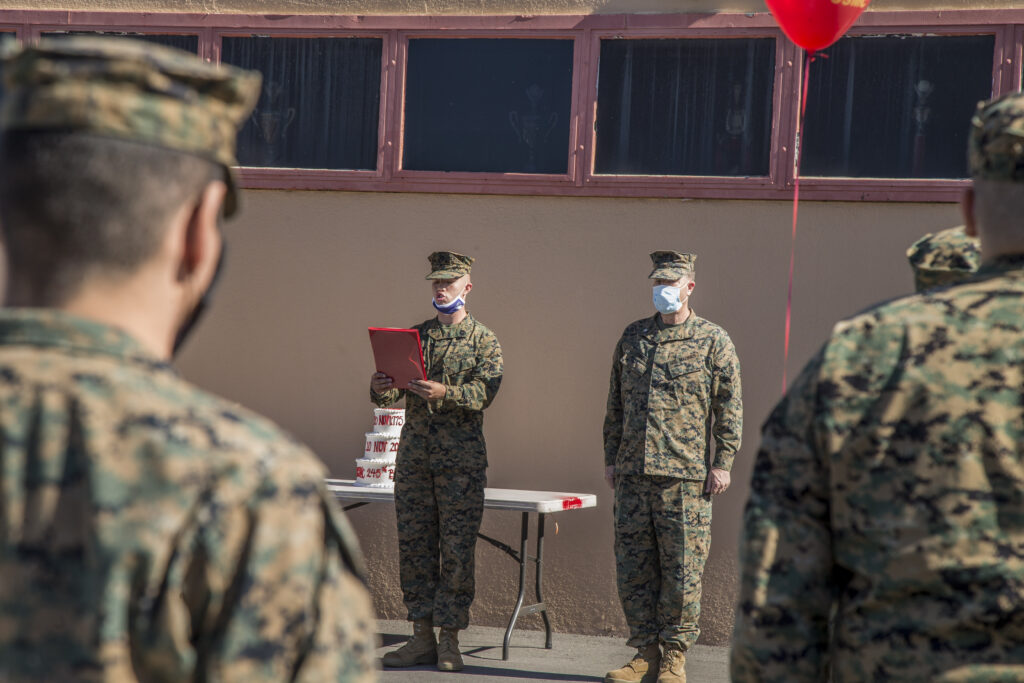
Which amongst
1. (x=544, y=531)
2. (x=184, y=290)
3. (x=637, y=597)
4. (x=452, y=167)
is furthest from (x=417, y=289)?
(x=184, y=290)

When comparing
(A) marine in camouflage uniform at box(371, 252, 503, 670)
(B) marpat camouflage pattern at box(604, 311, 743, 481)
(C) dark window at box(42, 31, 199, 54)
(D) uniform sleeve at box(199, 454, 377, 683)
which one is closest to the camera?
(D) uniform sleeve at box(199, 454, 377, 683)

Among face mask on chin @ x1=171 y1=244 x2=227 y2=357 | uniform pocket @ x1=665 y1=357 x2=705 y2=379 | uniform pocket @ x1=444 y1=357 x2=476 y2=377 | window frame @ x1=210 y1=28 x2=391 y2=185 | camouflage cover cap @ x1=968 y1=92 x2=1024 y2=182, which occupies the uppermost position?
window frame @ x1=210 y1=28 x2=391 y2=185

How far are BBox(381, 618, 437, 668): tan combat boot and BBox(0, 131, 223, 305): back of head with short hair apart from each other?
17.6 ft

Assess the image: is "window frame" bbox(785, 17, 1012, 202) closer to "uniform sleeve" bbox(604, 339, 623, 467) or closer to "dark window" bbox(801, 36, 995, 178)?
"dark window" bbox(801, 36, 995, 178)

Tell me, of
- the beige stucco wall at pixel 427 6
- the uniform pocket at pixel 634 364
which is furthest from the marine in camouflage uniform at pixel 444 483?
the beige stucco wall at pixel 427 6

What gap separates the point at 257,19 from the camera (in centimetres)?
741

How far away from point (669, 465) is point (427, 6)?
3156mm

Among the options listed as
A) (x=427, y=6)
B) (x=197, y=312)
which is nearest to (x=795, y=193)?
(x=427, y=6)

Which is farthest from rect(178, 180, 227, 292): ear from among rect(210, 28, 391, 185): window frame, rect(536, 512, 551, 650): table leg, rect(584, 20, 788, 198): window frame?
rect(210, 28, 391, 185): window frame

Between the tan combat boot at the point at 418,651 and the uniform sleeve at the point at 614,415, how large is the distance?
1.28 meters

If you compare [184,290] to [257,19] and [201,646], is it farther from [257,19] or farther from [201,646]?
[257,19]

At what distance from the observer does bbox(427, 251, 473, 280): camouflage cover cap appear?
657 cm

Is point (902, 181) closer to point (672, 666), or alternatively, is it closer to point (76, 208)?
point (672, 666)

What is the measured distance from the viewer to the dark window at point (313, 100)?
741 cm
